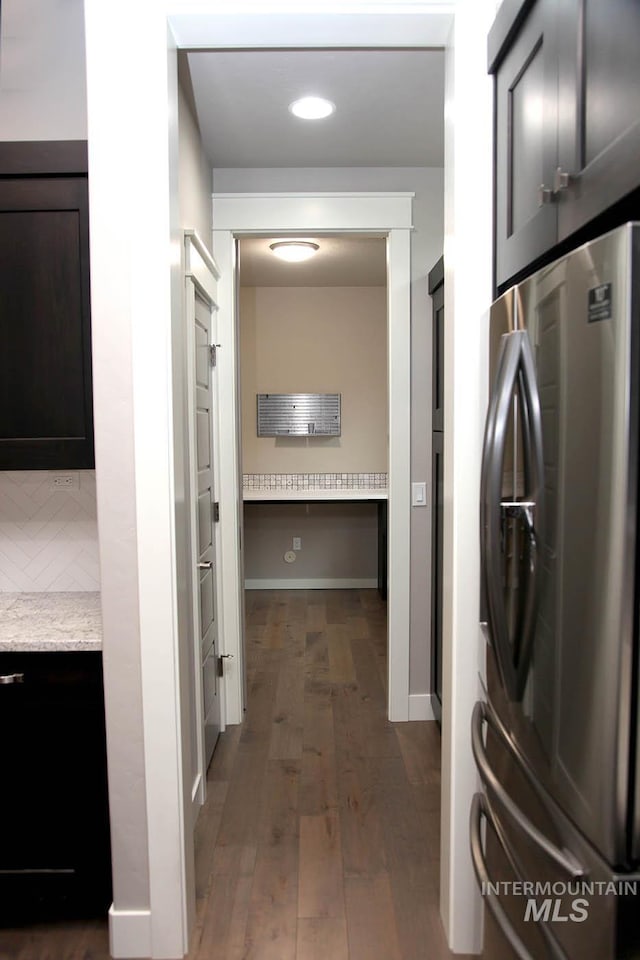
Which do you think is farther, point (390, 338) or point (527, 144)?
point (390, 338)

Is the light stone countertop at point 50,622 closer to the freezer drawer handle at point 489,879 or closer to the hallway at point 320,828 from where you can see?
the hallway at point 320,828

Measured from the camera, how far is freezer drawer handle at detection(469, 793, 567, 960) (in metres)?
1.14

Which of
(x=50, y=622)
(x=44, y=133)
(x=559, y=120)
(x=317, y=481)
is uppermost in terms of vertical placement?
(x=44, y=133)

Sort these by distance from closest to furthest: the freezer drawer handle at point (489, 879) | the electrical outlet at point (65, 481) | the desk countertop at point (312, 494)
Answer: the freezer drawer handle at point (489, 879) < the electrical outlet at point (65, 481) < the desk countertop at point (312, 494)

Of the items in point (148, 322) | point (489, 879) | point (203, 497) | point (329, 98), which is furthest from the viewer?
point (203, 497)

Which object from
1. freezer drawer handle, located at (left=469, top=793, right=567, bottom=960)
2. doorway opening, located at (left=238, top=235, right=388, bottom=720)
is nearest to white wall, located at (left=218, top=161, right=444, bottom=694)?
freezer drawer handle, located at (left=469, top=793, right=567, bottom=960)

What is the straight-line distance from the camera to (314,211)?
3115 mm

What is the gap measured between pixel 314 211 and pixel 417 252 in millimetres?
526

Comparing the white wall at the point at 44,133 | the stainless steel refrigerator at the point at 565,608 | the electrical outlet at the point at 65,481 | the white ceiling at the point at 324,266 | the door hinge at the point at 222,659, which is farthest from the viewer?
the white ceiling at the point at 324,266

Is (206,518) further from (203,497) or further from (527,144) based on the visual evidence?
(527,144)

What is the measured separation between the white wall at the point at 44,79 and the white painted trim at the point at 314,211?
968 millimetres

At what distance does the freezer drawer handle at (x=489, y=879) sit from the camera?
114 cm

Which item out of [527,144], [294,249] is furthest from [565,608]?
[294,249]

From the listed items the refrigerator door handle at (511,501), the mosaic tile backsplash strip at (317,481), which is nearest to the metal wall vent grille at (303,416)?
the mosaic tile backsplash strip at (317,481)
